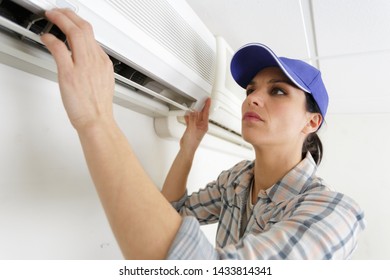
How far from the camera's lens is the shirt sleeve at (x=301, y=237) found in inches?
19.1

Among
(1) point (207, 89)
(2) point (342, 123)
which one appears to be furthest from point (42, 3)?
(2) point (342, 123)

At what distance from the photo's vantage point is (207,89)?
1.06 m

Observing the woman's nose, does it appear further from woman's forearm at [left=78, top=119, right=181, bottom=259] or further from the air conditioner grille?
woman's forearm at [left=78, top=119, right=181, bottom=259]

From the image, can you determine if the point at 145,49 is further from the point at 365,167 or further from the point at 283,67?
the point at 365,167

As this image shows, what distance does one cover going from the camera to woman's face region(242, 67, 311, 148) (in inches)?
36.4

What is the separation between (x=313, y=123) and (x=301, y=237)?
2.00 ft

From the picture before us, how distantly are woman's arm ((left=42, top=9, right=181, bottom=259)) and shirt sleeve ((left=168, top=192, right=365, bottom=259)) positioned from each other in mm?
34

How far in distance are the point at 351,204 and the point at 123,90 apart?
68cm

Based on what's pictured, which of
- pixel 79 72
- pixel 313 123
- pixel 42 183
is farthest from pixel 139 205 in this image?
pixel 313 123

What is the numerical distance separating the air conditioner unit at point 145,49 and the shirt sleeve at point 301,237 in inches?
17.4

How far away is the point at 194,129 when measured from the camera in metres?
1.15

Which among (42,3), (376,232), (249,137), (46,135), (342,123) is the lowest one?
(376,232)

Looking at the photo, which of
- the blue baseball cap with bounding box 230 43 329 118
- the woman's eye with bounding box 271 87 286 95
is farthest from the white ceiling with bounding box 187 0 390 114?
the woman's eye with bounding box 271 87 286 95
